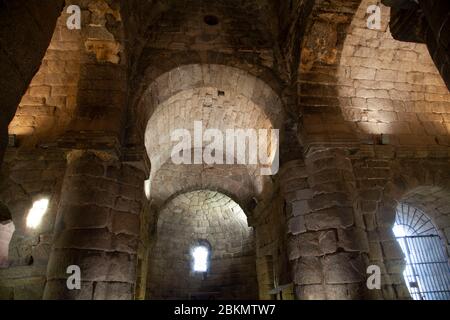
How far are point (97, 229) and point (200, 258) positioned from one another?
24.0 ft

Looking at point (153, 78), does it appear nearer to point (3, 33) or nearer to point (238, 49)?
point (238, 49)

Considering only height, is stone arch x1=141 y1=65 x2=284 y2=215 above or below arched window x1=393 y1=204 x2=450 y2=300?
above

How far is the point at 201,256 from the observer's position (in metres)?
10.9

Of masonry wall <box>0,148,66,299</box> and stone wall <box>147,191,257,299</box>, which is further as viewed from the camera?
stone wall <box>147,191,257,299</box>

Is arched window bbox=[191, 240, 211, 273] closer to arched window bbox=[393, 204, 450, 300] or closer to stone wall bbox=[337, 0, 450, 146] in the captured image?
arched window bbox=[393, 204, 450, 300]

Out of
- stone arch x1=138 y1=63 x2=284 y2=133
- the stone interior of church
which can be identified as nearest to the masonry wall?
the stone interior of church

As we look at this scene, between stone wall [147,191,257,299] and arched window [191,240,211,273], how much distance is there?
13 centimetres

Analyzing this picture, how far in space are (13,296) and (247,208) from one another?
5.77 meters

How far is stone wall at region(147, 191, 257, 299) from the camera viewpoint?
1010 cm

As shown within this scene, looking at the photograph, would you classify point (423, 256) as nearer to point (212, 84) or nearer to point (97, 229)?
point (212, 84)

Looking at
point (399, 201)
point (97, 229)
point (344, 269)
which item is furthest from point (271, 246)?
point (97, 229)

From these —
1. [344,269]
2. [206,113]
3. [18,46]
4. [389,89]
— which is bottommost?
[344,269]

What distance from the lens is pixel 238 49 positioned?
232 inches
